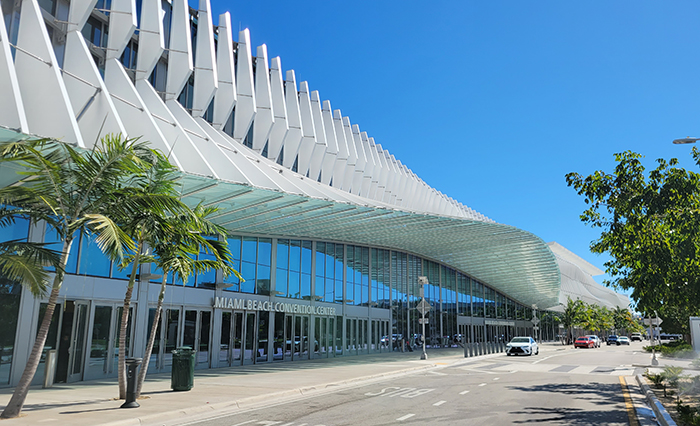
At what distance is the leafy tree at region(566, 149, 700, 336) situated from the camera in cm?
1258

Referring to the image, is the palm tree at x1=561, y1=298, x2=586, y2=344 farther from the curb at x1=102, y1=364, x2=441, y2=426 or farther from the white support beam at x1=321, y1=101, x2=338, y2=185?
the curb at x1=102, y1=364, x2=441, y2=426

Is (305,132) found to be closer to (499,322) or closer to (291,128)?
(291,128)

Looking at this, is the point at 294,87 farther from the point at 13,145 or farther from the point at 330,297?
the point at 13,145

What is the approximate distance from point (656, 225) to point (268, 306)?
60.6 feet

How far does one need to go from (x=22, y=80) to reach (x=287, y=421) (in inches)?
450

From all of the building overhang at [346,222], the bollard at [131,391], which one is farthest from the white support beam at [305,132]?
the bollard at [131,391]

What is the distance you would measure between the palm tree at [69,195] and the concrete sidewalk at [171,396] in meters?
1.18

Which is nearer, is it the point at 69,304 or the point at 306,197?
the point at 69,304

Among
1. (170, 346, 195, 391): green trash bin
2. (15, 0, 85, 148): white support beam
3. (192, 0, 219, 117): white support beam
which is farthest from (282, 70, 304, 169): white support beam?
(170, 346, 195, 391): green trash bin

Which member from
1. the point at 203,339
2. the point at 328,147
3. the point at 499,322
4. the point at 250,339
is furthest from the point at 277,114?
the point at 499,322

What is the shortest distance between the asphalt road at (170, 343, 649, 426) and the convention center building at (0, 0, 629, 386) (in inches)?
281

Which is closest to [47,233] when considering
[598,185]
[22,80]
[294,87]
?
[22,80]

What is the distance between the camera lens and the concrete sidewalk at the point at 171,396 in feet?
34.3

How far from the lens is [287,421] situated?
10.5 m
